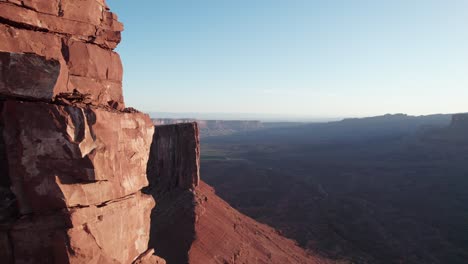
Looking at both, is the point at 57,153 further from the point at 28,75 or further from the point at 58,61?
the point at 58,61

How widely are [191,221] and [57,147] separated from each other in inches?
774

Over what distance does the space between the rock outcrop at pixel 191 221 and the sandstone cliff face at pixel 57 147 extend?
52.6 ft

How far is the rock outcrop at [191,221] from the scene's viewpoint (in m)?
24.4

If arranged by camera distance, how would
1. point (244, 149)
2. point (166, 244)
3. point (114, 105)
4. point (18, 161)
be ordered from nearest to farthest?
point (18, 161), point (114, 105), point (166, 244), point (244, 149)

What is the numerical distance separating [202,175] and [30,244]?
3023 inches

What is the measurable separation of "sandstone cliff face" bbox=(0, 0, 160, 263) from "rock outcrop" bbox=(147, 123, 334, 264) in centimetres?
1604

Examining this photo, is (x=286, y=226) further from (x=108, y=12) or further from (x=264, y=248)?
(x=108, y=12)

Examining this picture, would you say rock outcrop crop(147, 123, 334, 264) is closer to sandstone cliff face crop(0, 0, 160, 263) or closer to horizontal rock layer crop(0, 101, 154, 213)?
sandstone cliff face crop(0, 0, 160, 263)

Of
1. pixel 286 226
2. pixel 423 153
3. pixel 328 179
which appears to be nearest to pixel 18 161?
pixel 286 226

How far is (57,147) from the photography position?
6.89 metres

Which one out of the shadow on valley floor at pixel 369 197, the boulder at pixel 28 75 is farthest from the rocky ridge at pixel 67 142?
the shadow on valley floor at pixel 369 197

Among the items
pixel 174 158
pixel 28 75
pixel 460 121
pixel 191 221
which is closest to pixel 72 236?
pixel 28 75

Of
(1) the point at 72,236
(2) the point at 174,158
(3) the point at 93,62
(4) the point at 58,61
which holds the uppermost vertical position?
(3) the point at 93,62

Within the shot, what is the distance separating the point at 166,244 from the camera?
24.1 meters
